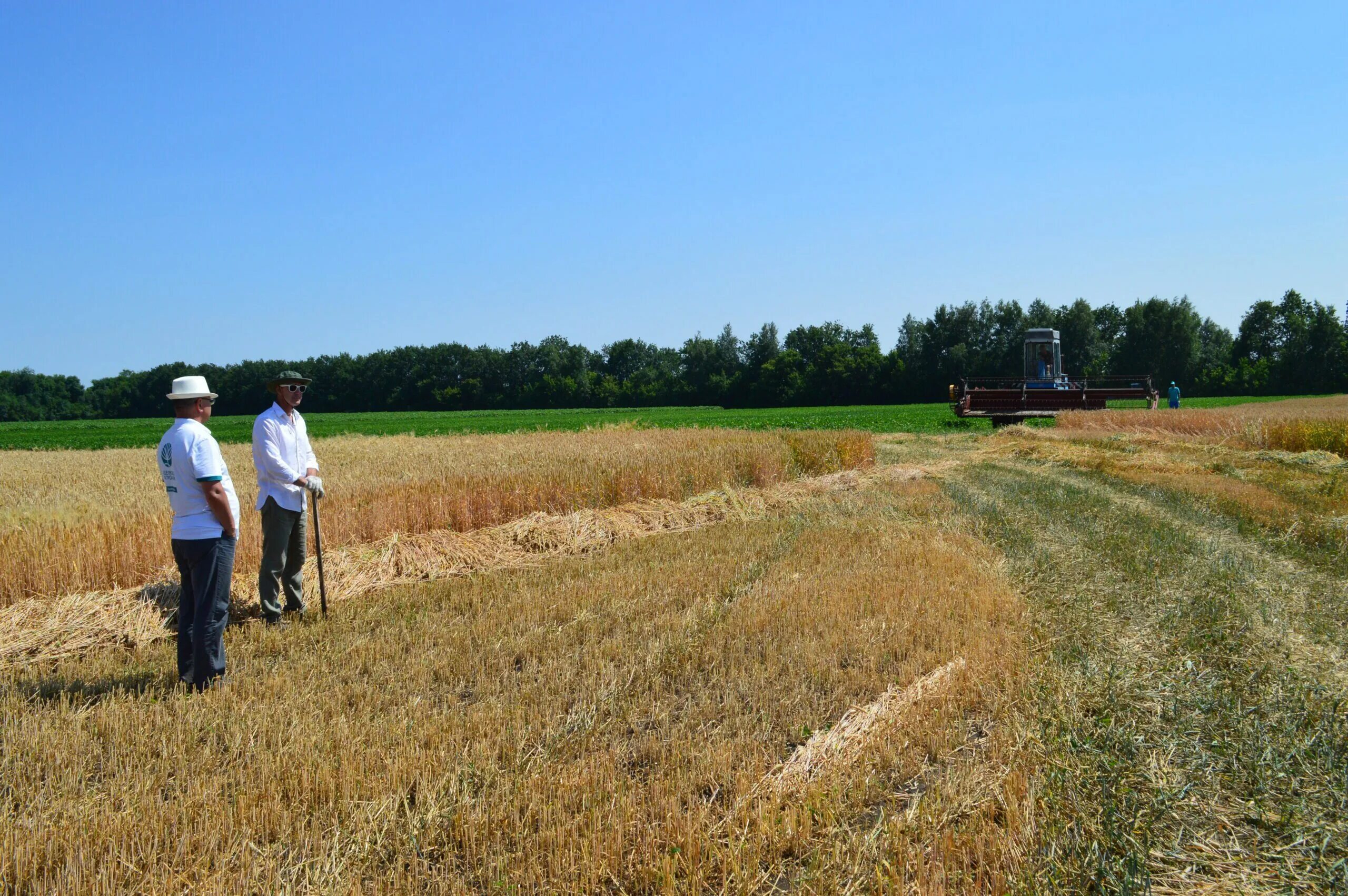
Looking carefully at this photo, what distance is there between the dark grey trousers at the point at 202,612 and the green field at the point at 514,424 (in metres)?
23.8

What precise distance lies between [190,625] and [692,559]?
5269mm

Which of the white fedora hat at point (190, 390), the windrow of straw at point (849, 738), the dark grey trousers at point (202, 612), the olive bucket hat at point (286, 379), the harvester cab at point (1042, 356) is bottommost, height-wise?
the windrow of straw at point (849, 738)

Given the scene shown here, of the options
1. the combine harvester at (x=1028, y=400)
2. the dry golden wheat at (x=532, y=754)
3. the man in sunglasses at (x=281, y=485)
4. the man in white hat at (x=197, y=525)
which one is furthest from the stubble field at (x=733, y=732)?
the combine harvester at (x=1028, y=400)

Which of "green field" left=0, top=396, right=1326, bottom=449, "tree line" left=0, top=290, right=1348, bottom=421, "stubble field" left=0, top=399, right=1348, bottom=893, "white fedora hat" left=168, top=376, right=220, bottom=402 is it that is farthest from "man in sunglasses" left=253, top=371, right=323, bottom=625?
"tree line" left=0, top=290, right=1348, bottom=421

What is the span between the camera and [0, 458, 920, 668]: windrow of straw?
256 inches

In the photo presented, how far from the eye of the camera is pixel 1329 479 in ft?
47.0

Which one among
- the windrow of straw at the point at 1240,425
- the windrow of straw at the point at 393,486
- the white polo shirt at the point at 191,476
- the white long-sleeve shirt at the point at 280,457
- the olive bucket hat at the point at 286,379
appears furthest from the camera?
the windrow of straw at the point at 1240,425

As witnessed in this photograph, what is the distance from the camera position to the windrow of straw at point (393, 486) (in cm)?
777

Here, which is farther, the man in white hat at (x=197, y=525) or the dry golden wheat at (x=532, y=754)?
the man in white hat at (x=197, y=525)

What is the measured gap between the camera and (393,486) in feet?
37.4

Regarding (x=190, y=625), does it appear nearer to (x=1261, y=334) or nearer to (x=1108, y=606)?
(x=1108, y=606)

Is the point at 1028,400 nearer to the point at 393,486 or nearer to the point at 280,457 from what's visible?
the point at 393,486

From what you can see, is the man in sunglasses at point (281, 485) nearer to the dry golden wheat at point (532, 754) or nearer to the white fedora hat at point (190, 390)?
the dry golden wheat at point (532, 754)

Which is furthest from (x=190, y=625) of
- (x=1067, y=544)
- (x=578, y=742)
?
(x=1067, y=544)
